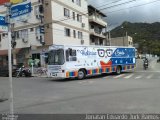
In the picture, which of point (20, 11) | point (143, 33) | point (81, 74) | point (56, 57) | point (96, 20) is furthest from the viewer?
point (143, 33)

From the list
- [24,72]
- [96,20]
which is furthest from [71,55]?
[96,20]

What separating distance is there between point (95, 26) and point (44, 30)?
20658 mm

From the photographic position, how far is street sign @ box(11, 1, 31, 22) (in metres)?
6.36

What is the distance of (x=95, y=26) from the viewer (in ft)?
182

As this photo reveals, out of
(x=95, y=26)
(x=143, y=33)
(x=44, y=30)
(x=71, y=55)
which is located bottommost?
(x=71, y=55)

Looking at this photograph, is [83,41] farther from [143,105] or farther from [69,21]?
[143,105]

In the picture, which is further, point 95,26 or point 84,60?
point 95,26

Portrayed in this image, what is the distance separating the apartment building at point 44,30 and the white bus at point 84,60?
1165 centimetres

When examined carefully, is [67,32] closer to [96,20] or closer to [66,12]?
[66,12]

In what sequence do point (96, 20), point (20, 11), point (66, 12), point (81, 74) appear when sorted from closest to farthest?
point (20, 11), point (81, 74), point (66, 12), point (96, 20)

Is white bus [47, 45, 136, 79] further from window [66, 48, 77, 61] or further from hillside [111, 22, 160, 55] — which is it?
hillside [111, 22, 160, 55]

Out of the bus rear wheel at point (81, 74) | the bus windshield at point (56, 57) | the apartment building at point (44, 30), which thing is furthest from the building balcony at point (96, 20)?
the bus windshield at point (56, 57)

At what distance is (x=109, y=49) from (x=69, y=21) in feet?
51.9

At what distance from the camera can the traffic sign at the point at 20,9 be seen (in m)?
6.35
